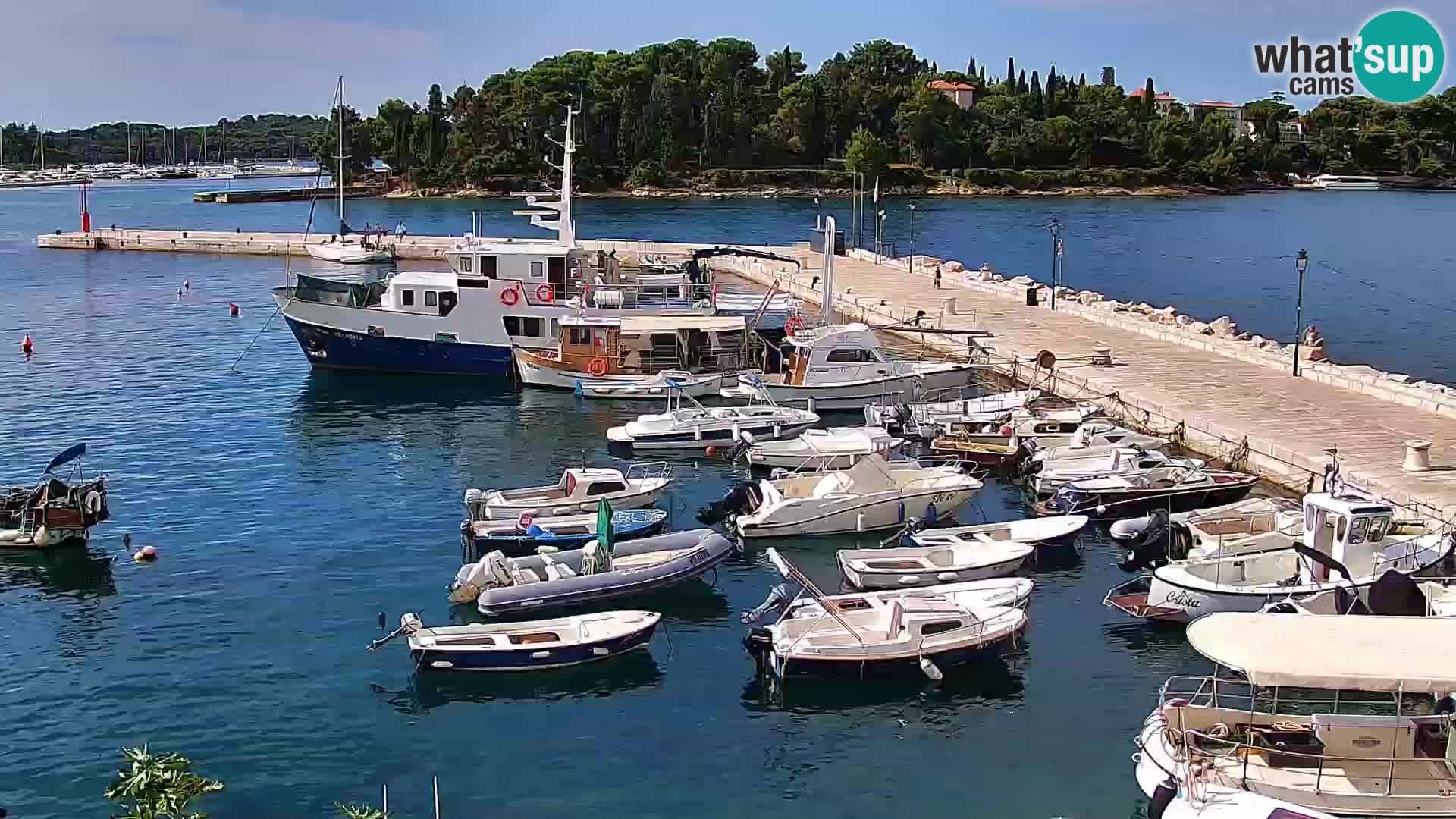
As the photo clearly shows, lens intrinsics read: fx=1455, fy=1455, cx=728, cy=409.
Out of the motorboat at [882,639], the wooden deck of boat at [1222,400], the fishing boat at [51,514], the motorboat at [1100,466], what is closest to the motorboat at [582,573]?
the motorboat at [882,639]

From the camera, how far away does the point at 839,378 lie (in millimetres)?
42438

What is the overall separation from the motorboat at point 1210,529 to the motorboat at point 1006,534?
1362mm

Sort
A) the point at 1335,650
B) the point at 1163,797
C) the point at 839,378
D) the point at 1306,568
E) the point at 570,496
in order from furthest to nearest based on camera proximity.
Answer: the point at 839,378
the point at 570,496
the point at 1306,568
the point at 1335,650
the point at 1163,797

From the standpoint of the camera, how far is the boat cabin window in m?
42.5

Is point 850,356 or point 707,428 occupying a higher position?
point 850,356

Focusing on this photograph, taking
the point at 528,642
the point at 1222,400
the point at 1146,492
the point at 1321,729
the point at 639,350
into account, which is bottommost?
the point at 528,642

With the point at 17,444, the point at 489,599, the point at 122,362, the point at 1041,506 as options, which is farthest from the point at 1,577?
the point at 122,362

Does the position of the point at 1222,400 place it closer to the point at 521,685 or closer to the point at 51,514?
the point at 521,685

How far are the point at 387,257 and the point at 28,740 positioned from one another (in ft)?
241

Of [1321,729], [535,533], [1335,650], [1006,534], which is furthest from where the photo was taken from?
[535,533]

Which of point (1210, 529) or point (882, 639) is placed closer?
point (882, 639)

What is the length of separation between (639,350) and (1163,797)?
101 feet

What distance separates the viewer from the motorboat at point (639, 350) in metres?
46.2

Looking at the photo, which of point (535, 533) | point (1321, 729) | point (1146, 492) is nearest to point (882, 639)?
point (1321, 729)
